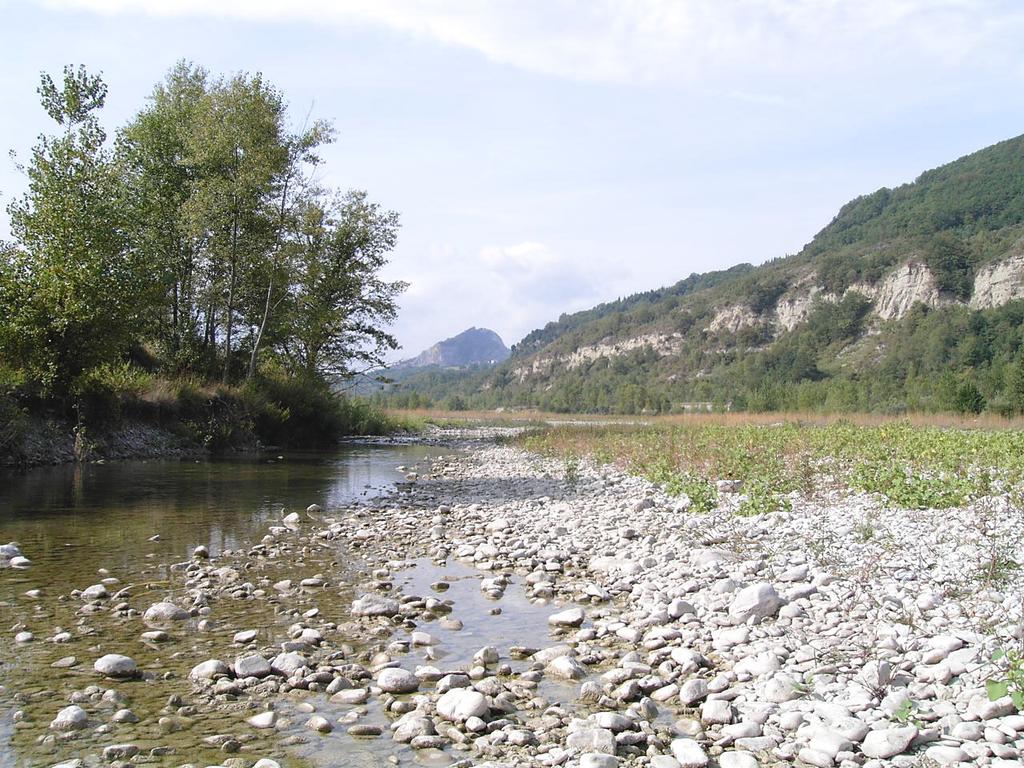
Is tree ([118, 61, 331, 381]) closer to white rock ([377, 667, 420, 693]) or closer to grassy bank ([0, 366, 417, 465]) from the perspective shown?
grassy bank ([0, 366, 417, 465])

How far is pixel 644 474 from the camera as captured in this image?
15977 mm

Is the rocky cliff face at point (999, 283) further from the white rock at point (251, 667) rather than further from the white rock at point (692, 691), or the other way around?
the white rock at point (251, 667)

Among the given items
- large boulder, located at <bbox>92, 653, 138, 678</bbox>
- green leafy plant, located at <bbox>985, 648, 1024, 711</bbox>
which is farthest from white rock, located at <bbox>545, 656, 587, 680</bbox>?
large boulder, located at <bbox>92, 653, 138, 678</bbox>

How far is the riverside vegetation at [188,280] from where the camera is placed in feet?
64.7

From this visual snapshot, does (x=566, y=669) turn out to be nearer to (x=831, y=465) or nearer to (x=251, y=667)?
(x=251, y=667)

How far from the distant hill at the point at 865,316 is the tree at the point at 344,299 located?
170ft

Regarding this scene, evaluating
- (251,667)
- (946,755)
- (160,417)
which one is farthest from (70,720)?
(160,417)

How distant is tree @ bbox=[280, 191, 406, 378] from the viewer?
117 ft

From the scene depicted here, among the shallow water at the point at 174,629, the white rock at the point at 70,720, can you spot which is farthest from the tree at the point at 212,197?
the white rock at the point at 70,720

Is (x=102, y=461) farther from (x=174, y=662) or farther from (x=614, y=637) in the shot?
(x=614, y=637)

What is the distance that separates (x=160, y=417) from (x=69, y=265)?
6.79 metres

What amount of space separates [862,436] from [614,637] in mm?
16557

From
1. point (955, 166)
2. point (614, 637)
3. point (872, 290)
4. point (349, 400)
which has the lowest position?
point (614, 637)

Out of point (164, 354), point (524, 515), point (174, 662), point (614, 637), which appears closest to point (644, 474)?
point (524, 515)
